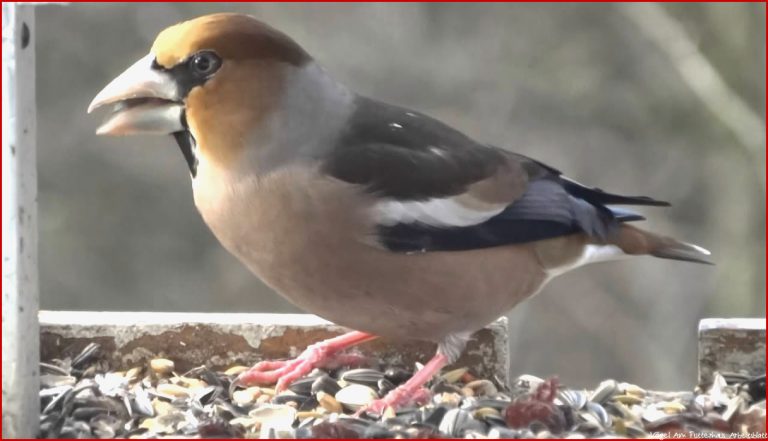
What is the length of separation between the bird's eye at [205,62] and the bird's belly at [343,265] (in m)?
0.29

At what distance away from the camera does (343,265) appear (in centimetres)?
316

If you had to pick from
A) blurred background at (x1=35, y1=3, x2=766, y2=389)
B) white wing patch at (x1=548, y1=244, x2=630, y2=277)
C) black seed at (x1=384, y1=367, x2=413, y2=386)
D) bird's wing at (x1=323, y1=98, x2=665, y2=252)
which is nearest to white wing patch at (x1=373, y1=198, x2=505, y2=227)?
bird's wing at (x1=323, y1=98, x2=665, y2=252)

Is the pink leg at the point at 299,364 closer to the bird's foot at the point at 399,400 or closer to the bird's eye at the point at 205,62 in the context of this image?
the bird's foot at the point at 399,400

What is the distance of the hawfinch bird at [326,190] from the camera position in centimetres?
312

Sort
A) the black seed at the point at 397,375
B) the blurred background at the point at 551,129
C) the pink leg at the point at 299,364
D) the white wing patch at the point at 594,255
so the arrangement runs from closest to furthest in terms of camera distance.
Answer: the pink leg at the point at 299,364 → the black seed at the point at 397,375 → the white wing patch at the point at 594,255 → the blurred background at the point at 551,129

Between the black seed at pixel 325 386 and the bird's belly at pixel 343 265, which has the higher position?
the bird's belly at pixel 343 265

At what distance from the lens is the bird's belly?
3133 millimetres

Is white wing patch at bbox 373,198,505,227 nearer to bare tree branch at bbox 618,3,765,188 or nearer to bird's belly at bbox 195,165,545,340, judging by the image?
bird's belly at bbox 195,165,545,340

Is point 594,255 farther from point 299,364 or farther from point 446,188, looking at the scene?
point 299,364

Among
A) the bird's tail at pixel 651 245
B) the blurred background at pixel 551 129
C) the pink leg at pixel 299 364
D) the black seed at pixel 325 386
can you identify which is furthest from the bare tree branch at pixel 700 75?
the black seed at pixel 325 386

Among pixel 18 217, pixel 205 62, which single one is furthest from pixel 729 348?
pixel 18 217

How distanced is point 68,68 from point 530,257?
5.71m

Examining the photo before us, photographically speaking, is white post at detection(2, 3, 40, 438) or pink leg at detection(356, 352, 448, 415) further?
pink leg at detection(356, 352, 448, 415)

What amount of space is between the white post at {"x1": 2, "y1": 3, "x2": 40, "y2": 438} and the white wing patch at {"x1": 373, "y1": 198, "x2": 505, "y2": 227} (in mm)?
919
